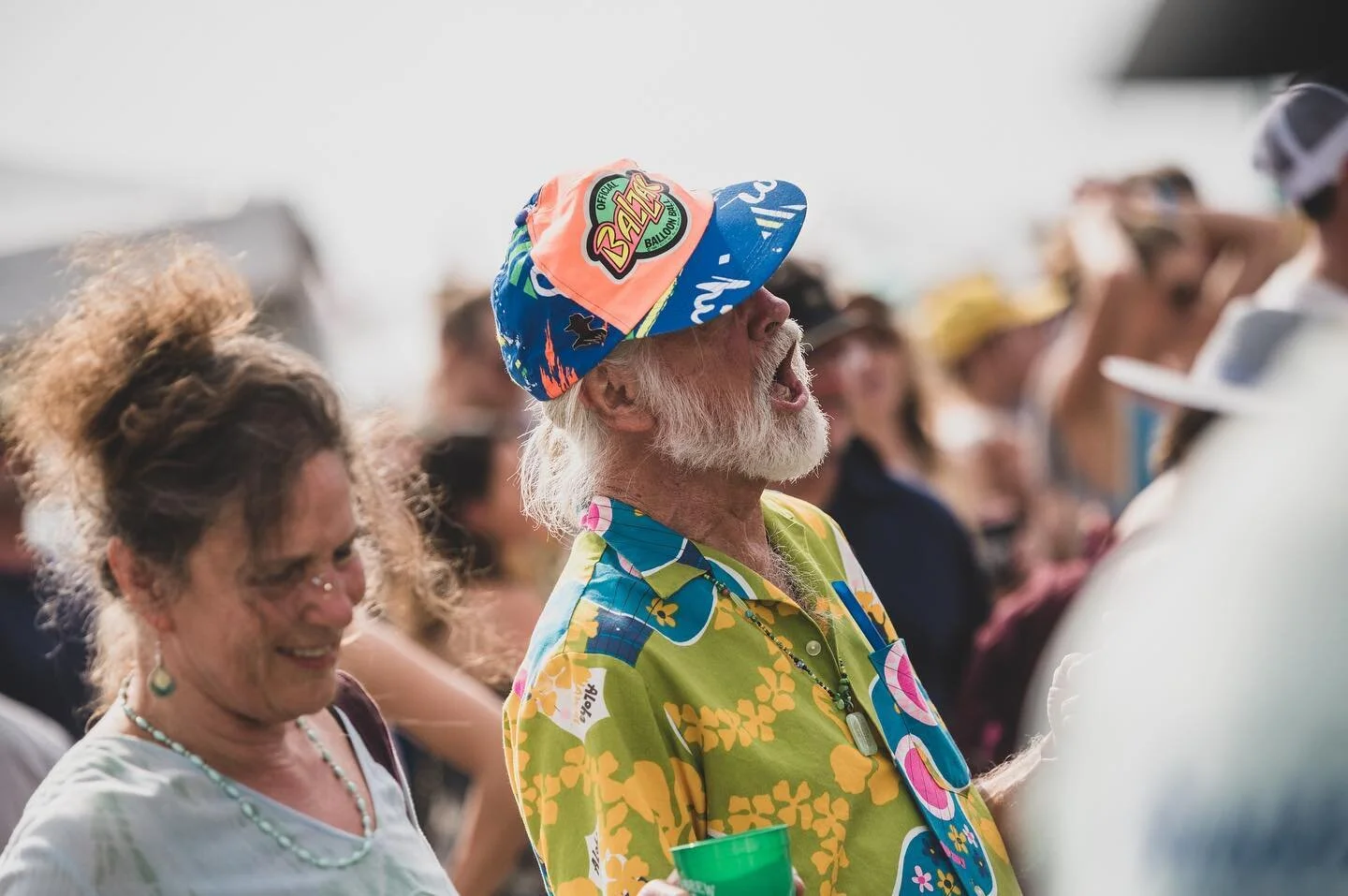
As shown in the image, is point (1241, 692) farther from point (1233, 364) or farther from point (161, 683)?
point (1233, 364)

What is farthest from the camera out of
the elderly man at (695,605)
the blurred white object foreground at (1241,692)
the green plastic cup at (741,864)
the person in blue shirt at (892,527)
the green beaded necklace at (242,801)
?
the person in blue shirt at (892,527)

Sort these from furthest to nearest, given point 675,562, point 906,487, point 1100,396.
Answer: point 1100,396
point 906,487
point 675,562

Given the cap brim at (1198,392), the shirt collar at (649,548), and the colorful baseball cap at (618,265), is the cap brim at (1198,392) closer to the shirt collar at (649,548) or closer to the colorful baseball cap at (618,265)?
the colorful baseball cap at (618,265)

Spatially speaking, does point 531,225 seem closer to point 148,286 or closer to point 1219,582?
point 148,286

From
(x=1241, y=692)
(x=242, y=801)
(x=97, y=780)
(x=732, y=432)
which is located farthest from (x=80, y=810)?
(x=1241, y=692)

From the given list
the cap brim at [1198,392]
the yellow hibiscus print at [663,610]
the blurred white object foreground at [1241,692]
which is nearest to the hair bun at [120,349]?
the yellow hibiscus print at [663,610]

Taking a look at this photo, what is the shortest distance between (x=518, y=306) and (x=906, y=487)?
2.35 meters

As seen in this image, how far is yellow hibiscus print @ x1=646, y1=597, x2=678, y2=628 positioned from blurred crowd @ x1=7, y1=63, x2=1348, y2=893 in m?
0.88

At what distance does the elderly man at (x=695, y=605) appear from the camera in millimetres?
2277

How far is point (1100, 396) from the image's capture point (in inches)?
238

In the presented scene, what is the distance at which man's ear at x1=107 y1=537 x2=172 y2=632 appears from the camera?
241cm

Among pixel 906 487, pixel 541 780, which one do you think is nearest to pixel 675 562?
pixel 541 780

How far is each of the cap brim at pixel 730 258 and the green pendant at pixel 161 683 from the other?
2.91 ft

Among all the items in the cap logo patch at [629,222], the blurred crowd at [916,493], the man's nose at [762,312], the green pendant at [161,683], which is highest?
the cap logo patch at [629,222]
